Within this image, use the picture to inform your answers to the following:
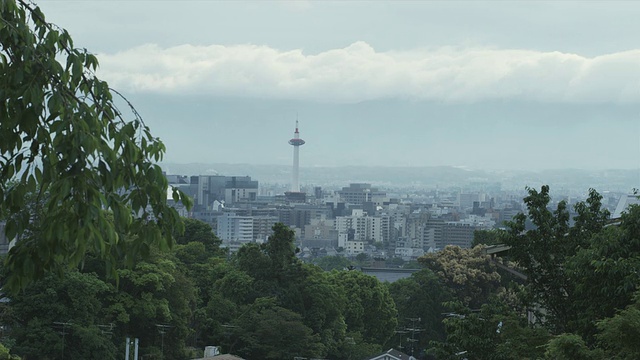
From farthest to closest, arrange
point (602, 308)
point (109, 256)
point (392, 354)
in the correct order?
point (392, 354)
point (602, 308)
point (109, 256)

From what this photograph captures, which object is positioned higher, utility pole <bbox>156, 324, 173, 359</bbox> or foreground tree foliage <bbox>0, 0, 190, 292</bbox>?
foreground tree foliage <bbox>0, 0, 190, 292</bbox>

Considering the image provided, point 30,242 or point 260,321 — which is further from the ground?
point 30,242

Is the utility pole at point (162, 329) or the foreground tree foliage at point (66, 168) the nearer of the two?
the foreground tree foliage at point (66, 168)

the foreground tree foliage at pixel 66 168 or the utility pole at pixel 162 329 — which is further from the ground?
the foreground tree foliage at pixel 66 168

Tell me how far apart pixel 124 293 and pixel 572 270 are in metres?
33.2

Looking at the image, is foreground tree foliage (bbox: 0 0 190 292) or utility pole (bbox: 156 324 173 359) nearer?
foreground tree foliage (bbox: 0 0 190 292)

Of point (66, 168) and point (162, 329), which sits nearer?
point (66, 168)

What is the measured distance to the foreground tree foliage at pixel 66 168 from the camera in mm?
5406

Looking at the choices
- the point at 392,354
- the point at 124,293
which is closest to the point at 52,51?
the point at 124,293

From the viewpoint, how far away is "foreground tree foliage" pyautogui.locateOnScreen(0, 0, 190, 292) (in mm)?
5406

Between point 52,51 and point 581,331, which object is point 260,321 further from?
point 52,51

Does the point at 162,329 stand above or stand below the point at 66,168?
below

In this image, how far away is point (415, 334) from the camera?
208ft

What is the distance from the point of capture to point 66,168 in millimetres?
5477
